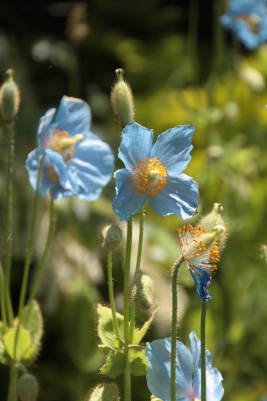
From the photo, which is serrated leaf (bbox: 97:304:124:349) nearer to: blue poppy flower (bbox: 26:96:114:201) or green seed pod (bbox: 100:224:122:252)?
green seed pod (bbox: 100:224:122:252)

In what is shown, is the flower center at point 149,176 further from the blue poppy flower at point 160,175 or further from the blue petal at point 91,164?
the blue petal at point 91,164

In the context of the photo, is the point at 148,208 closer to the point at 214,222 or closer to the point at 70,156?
the point at 70,156

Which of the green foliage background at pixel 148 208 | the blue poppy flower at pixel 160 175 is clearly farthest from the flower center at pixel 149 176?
the green foliage background at pixel 148 208

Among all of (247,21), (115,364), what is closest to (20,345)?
(115,364)

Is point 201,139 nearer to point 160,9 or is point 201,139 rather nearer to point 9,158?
point 160,9

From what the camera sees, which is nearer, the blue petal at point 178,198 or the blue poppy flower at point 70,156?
the blue petal at point 178,198
